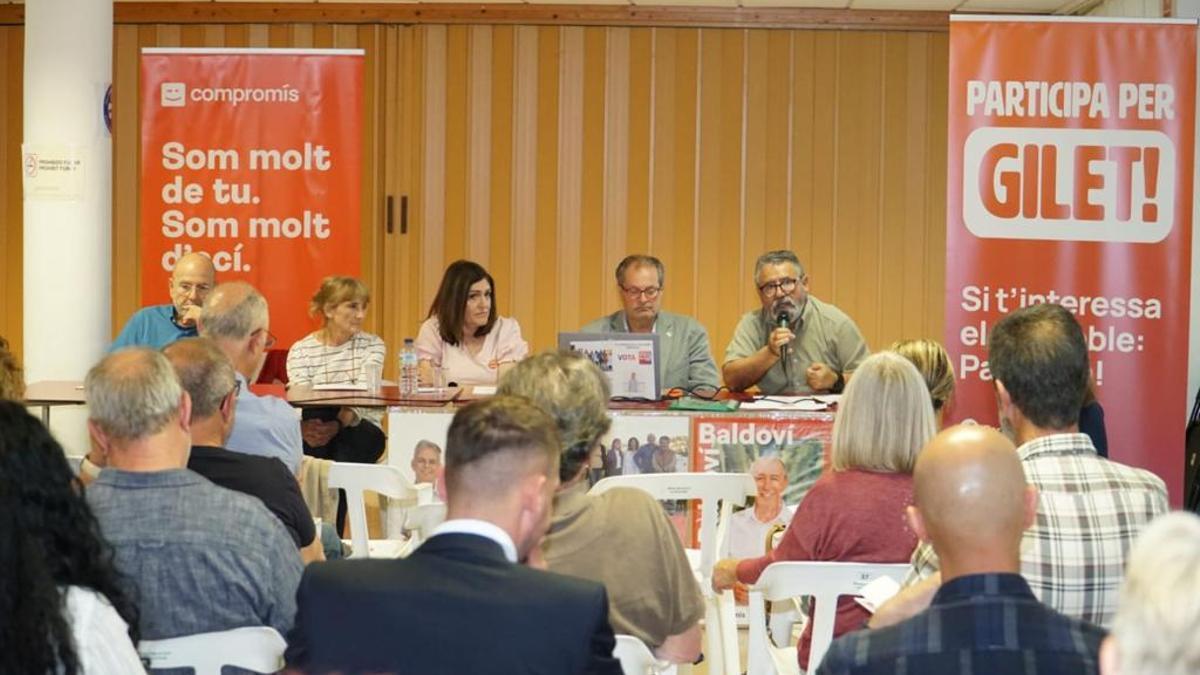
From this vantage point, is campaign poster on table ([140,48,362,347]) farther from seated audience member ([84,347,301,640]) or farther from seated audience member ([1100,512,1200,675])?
seated audience member ([1100,512,1200,675])

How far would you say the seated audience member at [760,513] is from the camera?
576 centimetres

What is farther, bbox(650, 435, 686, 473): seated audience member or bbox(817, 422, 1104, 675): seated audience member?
bbox(650, 435, 686, 473): seated audience member

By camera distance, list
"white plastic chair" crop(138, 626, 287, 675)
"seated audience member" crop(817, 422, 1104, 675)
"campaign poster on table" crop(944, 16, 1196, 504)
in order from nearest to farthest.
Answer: "seated audience member" crop(817, 422, 1104, 675)
"white plastic chair" crop(138, 626, 287, 675)
"campaign poster on table" crop(944, 16, 1196, 504)

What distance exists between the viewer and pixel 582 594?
7.27ft

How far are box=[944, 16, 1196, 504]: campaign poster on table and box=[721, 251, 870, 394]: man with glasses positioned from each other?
0.81m

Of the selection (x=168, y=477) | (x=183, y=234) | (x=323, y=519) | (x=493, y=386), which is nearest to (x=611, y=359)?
(x=493, y=386)

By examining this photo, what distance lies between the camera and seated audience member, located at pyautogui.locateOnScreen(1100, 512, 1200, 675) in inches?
53.1

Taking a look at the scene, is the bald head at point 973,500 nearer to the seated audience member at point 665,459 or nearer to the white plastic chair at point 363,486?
the white plastic chair at point 363,486

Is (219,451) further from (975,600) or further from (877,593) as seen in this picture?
(975,600)

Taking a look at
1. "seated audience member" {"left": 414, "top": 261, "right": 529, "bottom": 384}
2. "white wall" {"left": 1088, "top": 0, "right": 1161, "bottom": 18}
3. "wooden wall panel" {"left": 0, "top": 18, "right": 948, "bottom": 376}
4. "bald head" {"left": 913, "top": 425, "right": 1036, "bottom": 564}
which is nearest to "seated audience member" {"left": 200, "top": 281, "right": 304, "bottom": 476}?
"seated audience member" {"left": 414, "top": 261, "right": 529, "bottom": 384}

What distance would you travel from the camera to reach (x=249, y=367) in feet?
16.1

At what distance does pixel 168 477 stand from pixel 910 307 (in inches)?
A: 263

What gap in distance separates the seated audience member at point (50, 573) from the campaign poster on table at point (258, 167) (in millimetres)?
4674

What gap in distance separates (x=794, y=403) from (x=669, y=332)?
911 mm
